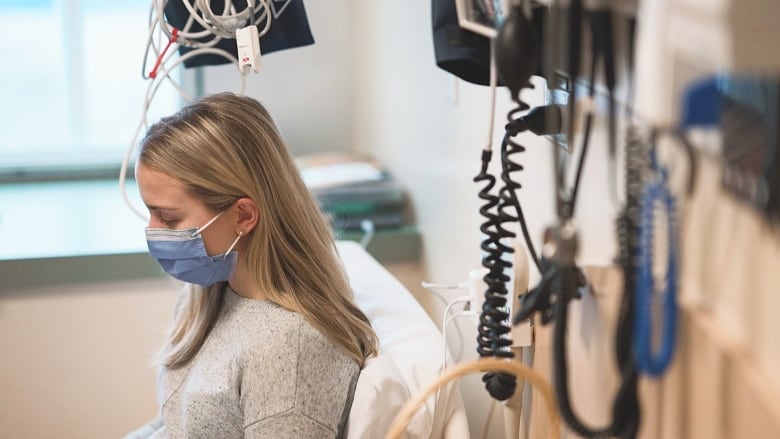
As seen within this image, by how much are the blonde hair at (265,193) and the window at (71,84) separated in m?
1.34

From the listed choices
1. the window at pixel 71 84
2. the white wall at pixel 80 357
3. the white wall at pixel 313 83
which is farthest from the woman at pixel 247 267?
the window at pixel 71 84

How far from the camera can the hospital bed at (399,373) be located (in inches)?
49.9

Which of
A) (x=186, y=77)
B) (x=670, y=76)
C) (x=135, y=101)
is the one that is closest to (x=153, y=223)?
(x=670, y=76)

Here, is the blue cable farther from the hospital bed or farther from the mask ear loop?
the mask ear loop

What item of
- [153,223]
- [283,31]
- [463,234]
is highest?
[283,31]

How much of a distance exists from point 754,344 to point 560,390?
0.15 metres

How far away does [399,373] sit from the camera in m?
1.37

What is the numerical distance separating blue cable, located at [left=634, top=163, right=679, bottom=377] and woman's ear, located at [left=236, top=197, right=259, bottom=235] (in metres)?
0.84

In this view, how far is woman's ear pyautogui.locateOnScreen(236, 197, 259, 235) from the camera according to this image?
1.39 meters

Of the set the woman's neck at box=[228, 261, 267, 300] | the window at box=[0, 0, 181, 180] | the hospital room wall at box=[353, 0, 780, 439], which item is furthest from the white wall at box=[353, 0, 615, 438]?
the window at box=[0, 0, 181, 180]

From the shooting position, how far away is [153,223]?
1.40m

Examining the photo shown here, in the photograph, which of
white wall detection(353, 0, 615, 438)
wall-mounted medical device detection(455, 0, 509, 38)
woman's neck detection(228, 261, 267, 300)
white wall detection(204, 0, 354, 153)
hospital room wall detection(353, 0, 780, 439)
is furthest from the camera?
white wall detection(204, 0, 354, 153)

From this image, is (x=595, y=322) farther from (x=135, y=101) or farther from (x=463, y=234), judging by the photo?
(x=135, y=101)

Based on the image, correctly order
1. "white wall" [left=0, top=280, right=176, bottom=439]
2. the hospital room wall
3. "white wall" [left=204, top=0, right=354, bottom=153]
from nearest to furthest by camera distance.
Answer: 1. the hospital room wall
2. "white wall" [left=0, top=280, right=176, bottom=439]
3. "white wall" [left=204, top=0, right=354, bottom=153]
